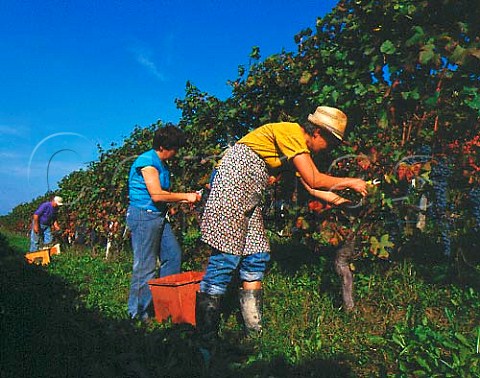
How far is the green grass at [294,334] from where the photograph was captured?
9.21 feet

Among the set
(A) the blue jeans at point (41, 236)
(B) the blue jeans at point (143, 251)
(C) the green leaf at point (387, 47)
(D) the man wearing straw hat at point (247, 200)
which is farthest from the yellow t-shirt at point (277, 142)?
(A) the blue jeans at point (41, 236)

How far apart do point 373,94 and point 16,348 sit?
2.90 metres

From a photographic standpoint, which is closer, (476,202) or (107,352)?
(107,352)

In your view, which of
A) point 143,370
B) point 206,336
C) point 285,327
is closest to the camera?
point 143,370

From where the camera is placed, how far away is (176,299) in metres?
3.83

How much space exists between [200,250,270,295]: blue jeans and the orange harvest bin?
13.3 inches

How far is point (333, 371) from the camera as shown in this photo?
2910mm

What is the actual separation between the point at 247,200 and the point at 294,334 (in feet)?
3.19

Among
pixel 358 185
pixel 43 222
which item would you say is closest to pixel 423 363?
pixel 358 185

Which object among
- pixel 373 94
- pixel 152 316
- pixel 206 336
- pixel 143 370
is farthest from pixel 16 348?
pixel 373 94

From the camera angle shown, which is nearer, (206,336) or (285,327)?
(206,336)

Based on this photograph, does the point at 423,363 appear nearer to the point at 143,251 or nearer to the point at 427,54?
the point at 427,54

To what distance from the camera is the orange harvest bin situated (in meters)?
3.82

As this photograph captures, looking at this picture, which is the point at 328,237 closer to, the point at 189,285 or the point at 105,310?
the point at 189,285
